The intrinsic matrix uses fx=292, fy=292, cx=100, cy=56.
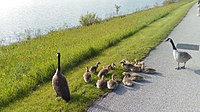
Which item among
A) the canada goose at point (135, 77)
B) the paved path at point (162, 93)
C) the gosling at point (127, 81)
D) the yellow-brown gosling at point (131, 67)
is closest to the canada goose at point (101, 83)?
the paved path at point (162, 93)

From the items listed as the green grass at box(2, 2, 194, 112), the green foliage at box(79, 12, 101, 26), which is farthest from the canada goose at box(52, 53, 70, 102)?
the green foliage at box(79, 12, 101, 26)

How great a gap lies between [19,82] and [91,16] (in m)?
19.7

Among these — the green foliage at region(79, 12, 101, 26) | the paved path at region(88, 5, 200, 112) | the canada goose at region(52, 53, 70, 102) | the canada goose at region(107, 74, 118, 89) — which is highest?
the canada goose at region(52, 53, 70, 102)

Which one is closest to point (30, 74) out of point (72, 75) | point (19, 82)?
point (19, 82)

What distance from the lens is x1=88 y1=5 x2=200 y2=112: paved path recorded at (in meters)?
5.80

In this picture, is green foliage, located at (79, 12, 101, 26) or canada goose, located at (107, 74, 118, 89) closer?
canada goose, located at (107, 74, 118, 89)

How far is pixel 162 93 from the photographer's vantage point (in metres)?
6.49

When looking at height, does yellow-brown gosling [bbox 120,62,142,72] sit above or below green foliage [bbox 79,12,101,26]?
above

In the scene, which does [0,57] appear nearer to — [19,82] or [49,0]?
[19,82]

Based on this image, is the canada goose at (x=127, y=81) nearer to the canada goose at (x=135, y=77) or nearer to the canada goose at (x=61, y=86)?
the canada goose at (x=135, y=77)

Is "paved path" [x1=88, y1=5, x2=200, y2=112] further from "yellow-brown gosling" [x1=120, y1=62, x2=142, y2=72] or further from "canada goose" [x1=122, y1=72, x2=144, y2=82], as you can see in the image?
"yellow-brown gosling" [x1=120, y1=62, x2=142, y2=72]

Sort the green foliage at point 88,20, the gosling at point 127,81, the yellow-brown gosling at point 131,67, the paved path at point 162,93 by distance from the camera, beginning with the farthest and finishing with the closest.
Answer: the green foliage at point 88,20, the yellow-brown gosling at point 131,67, the gosling at point 127,81, the paved path at point 162,93

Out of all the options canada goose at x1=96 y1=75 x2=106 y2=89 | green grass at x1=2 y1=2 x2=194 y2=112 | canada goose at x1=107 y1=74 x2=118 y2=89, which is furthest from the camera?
canada goose at x1=96 y1=75 x2=106 y2=89

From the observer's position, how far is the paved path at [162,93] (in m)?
5.80
